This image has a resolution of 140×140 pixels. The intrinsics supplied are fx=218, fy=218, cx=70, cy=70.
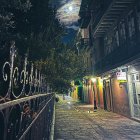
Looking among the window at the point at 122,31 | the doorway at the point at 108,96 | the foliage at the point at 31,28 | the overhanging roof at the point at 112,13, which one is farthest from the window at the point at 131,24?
the doorway at the point at 108,96

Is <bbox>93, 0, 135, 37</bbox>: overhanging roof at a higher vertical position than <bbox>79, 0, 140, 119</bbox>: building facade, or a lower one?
higher

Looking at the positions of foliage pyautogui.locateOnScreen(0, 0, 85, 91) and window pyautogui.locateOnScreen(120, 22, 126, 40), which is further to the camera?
window pyautogui.locateOnScreen(120, 22, 126, 40)

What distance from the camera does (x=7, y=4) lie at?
6523 millimetres

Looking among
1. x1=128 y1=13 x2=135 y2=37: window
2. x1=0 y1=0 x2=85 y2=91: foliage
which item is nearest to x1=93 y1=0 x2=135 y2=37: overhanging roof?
x1=128 y1=13 x2=135 y2=37: window

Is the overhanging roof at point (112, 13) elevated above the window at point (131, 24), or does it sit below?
above

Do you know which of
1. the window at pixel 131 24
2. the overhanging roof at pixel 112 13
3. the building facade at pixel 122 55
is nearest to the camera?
the building facade at pixel 122 55

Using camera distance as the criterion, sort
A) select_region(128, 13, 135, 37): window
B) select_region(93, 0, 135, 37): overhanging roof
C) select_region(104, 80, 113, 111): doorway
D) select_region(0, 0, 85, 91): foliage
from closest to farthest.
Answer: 1. select_region(0, 0, 85, 91): foliage
2. select_region(128, 13, 135, 37): window
3. select_region(93, 0, 135, 37): overhanging roof
4. select_region(104, 80, 113, 111): doorway

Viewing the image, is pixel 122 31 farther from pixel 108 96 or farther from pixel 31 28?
pixel 31 28

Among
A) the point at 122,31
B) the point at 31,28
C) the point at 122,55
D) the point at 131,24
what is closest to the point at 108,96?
the point at 122,55

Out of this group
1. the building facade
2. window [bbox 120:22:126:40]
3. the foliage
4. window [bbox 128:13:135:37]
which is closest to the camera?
the foliage

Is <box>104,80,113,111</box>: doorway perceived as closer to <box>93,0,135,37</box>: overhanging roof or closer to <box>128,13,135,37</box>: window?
<box>93,0,135,37</box>: overhanging roof

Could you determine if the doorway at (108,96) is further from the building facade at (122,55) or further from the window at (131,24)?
the window at (131,24)

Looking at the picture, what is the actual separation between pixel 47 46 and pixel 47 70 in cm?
338

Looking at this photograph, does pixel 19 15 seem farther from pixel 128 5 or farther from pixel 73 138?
pixel 128 5
